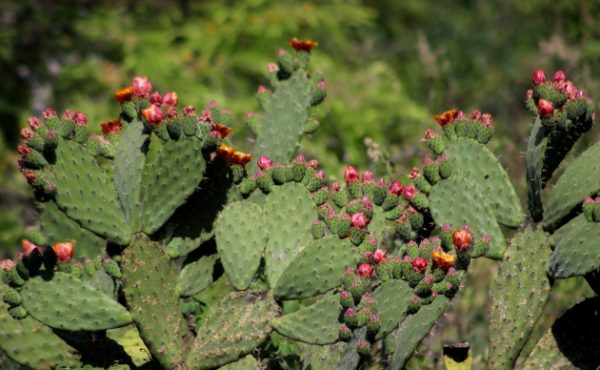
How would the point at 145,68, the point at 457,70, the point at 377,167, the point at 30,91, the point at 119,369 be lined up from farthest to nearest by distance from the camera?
the point at 30,91
the point at 457,70
the point at 145,68
the point at 377,167
the point at 119,369

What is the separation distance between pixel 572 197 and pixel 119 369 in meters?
1.59

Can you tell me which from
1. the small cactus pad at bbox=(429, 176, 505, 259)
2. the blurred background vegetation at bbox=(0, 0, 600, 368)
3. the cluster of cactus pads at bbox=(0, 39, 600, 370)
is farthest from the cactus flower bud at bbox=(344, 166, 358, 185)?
the blurred background vegetation at bbox=(0, 0, 600, 368)

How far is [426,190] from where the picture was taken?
310cm

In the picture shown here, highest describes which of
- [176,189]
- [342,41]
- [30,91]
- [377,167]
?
[176,189]

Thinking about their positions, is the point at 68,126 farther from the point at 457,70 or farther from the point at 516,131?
the point at 516,131

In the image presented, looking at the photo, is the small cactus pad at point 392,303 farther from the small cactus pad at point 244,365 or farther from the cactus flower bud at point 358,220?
the small cactus pad at point 244,365

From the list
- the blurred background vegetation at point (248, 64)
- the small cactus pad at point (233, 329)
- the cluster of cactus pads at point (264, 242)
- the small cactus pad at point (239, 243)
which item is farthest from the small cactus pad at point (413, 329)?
the blurred background vegetation at point (248, 64)

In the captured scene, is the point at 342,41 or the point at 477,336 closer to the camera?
the point at 477,336

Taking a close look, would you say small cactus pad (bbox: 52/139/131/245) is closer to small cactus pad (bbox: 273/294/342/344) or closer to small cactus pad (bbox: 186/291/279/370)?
small cactus pad (bbox: 186/291/279/370)

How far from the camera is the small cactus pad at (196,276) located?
309 cm

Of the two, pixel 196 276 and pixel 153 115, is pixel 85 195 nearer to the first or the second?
pixel 153 115

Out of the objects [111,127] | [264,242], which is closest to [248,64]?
[111,127]

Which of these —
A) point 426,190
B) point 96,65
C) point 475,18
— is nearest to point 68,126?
point 426,190

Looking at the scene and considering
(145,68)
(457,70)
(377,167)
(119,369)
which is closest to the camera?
(119,369)
